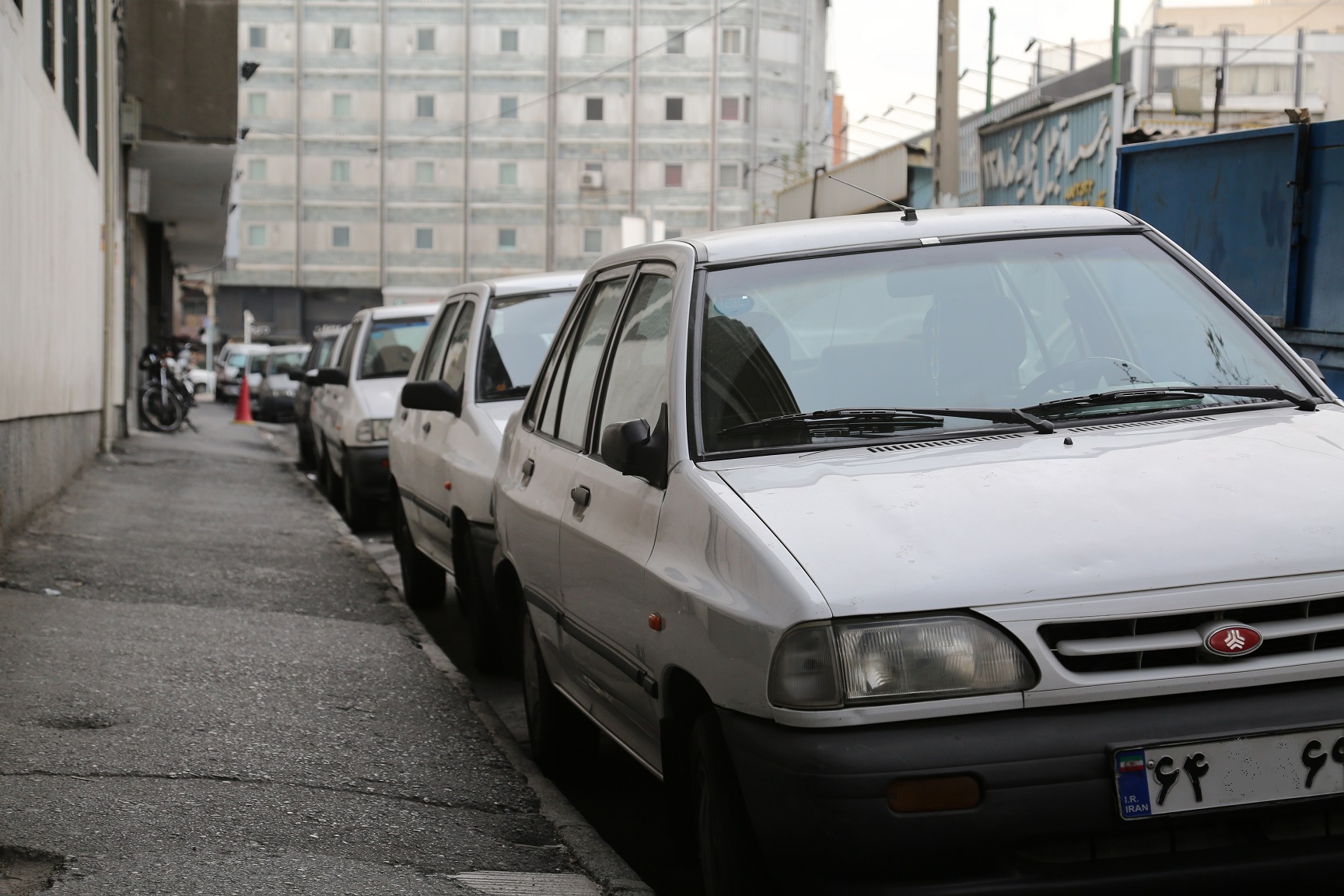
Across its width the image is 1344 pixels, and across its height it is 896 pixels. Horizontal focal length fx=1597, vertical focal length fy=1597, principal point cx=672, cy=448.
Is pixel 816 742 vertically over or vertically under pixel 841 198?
under

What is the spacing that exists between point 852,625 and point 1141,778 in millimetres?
580

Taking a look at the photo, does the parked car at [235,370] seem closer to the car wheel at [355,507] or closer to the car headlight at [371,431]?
the car wheel at [355,507]

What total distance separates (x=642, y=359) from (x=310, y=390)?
1536cm

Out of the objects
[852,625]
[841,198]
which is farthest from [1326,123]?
[841,198]

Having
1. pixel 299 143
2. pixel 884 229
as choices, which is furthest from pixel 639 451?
pixel 299 143

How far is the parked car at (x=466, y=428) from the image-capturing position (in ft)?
23.1

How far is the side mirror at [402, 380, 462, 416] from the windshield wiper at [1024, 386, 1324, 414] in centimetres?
364

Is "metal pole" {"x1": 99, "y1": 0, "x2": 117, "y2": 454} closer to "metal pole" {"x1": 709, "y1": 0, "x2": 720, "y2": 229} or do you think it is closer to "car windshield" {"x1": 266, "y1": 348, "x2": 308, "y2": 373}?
"car windshield" {"x1": 266, "y1": 348, "x2": 308, "y2": 373}

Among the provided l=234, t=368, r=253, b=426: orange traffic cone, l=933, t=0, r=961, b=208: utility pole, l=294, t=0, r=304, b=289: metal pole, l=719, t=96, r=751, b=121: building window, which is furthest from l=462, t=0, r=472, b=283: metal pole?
l=933, t=0, r=961, b=208: utility pole

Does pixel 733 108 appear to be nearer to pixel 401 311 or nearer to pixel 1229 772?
pixel 401 311

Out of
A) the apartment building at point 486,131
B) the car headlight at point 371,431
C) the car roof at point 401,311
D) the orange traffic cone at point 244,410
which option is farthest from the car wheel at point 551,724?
the apartment building at point 486,131

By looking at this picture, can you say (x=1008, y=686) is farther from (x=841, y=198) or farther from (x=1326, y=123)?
(x=841, y=198)

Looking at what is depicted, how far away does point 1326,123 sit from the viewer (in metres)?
8.59

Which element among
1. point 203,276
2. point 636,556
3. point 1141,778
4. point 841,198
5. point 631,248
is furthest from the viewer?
point 203,276
